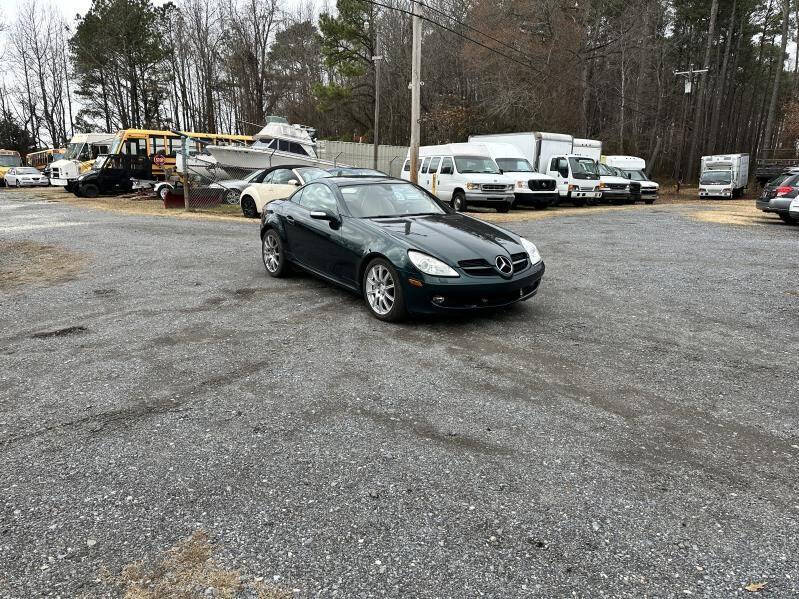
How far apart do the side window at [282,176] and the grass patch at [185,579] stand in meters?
13.7

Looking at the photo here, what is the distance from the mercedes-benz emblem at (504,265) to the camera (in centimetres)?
575

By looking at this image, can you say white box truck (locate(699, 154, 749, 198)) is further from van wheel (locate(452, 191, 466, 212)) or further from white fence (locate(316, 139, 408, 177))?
van wheel (locate(452, 191, 466, 212))

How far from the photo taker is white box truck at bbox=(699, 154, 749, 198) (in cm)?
3066

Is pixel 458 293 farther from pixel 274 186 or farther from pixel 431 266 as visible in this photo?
pixel 274 186

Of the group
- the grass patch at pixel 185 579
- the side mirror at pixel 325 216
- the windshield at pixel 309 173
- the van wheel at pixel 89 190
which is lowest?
the grass patch at pixel 185 579

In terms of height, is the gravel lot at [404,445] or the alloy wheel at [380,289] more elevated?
the alloy wheel at [380,289]

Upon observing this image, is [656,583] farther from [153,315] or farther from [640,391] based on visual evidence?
[153,315]

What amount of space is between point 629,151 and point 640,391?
3954 centimetres

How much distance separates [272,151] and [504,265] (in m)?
19.1

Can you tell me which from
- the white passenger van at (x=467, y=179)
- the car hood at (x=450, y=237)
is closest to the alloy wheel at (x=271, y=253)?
the car hood at (x=450, y=237)

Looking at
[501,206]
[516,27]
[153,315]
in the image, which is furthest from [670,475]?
[516,27]

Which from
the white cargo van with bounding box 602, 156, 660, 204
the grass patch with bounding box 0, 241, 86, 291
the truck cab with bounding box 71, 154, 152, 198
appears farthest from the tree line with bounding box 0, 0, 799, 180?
the grass patch with bounding box 0, 241, 86, 291

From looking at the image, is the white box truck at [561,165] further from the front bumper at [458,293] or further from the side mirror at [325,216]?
the front bumper at [458,293]

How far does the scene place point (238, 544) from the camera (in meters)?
2.56
